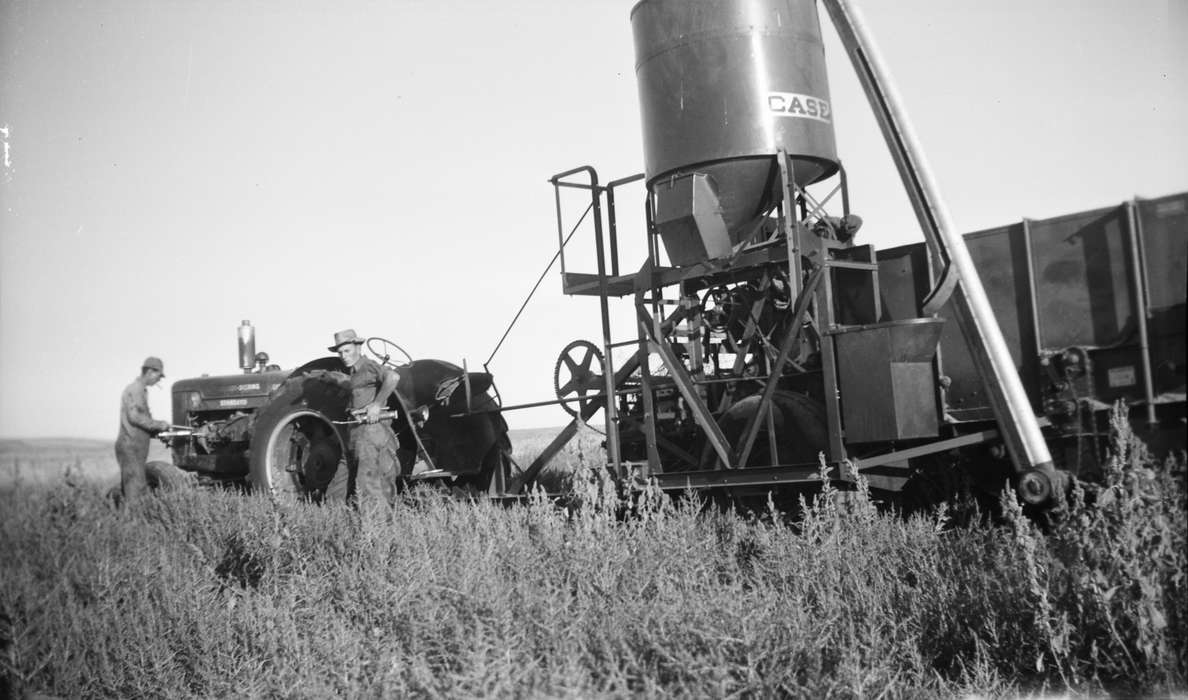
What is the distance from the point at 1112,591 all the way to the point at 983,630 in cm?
85

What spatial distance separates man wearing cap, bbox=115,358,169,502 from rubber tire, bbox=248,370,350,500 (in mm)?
1019

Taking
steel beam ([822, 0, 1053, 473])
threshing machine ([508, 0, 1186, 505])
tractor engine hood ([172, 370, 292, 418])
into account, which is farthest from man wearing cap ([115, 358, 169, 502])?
steel beam ([822, 0, 1053, 473])

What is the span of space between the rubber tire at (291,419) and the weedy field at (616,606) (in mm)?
2791

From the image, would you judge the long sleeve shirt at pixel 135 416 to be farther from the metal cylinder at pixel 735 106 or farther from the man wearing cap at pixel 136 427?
the metal cylinder at pixel 735 106

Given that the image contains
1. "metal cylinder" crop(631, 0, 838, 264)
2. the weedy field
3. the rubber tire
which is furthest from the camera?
the rubber tire

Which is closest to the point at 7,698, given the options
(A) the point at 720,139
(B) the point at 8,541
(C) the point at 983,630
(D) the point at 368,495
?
(B) the point at 8,541

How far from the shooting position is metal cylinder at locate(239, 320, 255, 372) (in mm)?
15016

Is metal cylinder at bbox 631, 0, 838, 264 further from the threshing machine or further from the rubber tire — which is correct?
the rubber tire

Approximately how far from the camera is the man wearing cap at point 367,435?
33.6ft

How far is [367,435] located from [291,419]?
1464mm

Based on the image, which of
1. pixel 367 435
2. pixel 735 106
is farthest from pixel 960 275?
pixel 367 435

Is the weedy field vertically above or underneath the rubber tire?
underneath

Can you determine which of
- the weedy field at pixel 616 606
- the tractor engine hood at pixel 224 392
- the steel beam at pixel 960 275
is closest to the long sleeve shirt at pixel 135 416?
the weedy field at pixel 616 606

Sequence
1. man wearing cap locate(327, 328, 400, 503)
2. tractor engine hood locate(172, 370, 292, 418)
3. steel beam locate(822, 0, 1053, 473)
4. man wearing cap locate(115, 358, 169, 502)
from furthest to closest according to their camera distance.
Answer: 1. tractor engine hood locate(172, 370, 292, 418)
2. man wearing cap locate(115, 358, 169, 502)
3. man wearing cap locate(327, 328, 400, 503)
4. steel beam locate(822, 0, 1053, 473)
